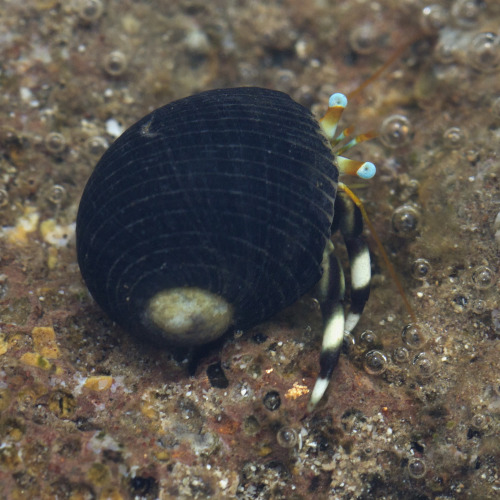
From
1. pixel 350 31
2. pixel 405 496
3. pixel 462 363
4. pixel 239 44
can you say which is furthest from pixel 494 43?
pixel 405 496

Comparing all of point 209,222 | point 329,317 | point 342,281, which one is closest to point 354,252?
point 342,281

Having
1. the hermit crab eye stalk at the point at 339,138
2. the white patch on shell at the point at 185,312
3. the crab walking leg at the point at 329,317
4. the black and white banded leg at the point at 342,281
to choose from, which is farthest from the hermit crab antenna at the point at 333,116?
the white patch on shell at the point at 185,312

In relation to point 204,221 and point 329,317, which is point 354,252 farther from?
point 204,221

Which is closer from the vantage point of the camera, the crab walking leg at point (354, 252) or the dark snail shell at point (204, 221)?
the dark snail shell at point (204, 221)

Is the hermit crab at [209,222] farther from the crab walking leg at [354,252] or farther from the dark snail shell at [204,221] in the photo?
the crab walking leg at [354,252]

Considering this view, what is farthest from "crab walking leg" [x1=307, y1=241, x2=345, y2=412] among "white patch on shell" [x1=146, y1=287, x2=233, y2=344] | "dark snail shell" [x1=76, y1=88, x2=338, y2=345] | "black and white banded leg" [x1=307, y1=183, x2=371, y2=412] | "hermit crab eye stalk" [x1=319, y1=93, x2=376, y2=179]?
"white patch on shell" [x1=146, y1=287, x2=233, y2=344]

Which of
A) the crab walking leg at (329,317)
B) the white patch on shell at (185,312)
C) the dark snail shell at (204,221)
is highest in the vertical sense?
the dark snail shell at (204,221)
